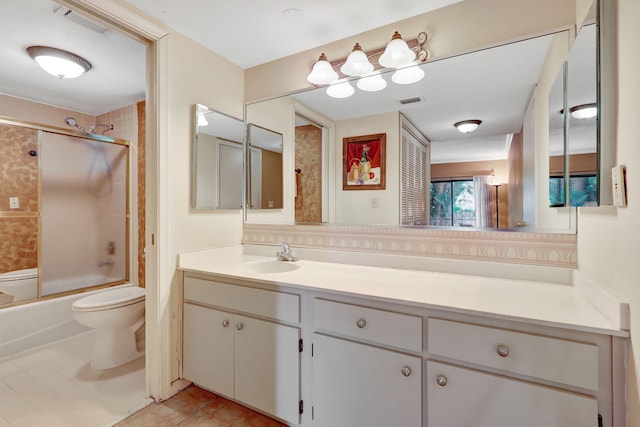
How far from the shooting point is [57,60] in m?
2.08

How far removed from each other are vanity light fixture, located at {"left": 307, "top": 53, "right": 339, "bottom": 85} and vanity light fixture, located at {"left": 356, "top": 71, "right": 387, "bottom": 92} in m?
0.17

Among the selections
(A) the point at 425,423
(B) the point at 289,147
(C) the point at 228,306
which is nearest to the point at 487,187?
(A) the point at 425,423

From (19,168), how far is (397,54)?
3.60 metres

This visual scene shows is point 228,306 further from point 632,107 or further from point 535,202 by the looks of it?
point 632,107

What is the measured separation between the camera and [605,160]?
950 mm

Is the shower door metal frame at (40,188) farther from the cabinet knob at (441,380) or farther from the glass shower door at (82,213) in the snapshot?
the cabinet knob at (441,380)

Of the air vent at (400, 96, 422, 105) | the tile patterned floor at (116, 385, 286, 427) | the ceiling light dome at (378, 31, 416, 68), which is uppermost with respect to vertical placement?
the ceiling light dome at (378, 31, 416, 68)

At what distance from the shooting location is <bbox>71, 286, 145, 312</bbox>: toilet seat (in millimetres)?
2023

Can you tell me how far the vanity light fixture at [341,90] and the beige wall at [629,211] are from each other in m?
1.23

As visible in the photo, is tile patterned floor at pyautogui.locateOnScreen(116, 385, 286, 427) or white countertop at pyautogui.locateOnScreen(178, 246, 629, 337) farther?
tile patterned floor at pyautogui.locateOnScreen(116, 385, 286, 427)

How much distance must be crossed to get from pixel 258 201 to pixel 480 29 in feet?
5.67

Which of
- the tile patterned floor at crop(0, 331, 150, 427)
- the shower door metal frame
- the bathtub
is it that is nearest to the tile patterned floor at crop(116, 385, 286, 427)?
the tile patterned floor at crop(0, 331, 150, 427)

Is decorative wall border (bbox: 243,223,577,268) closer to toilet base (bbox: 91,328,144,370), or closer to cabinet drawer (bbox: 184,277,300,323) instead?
cabinet drawer (bbox: 184,277,300,323)

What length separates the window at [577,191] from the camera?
102cm
